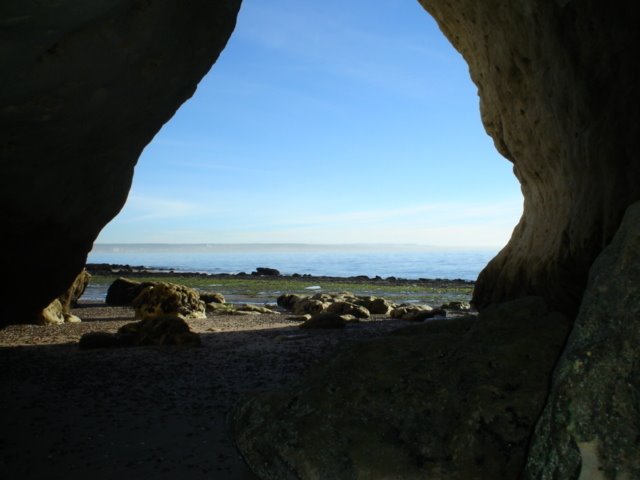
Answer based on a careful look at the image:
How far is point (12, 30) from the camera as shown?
221 inches

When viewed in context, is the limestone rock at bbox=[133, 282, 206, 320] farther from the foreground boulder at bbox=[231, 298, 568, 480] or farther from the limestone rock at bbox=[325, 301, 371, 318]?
the foreground boulder at bbox=[231, 298, 568, 480]

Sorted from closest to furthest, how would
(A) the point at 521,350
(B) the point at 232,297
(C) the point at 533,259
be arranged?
(A) the point at 521,350 < (C) the point at 533,259 < (B) the point at 232,297

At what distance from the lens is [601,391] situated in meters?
2.78

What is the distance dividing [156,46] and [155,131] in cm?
238

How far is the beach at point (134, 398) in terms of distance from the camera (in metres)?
4.64

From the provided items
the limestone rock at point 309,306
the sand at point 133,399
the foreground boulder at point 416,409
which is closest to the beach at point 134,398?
the sand at point 133,399

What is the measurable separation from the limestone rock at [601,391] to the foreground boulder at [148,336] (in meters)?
8.28

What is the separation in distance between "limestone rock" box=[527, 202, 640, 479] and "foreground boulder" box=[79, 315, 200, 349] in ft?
27.2

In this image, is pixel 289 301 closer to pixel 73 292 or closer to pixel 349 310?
pixel 349 310

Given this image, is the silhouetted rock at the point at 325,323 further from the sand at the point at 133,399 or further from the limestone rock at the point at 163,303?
the limestone rock at the point at 163,303

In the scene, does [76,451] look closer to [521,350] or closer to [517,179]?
[521,350]

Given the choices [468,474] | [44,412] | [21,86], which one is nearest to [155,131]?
[21,86]

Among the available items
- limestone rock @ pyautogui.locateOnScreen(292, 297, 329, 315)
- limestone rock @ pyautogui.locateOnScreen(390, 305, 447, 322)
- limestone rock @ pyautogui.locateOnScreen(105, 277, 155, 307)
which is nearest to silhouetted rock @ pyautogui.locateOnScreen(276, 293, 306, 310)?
limestone rock @ pyautogui.locateOnScreen(292, 297, 329, 315)

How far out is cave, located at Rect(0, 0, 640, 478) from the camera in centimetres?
291
